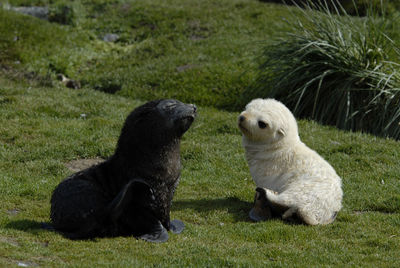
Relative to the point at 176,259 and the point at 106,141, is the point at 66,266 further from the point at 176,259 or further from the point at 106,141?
the point at 106,141

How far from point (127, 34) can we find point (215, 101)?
8.07 meters

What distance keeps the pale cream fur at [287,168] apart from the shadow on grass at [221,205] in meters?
0.49

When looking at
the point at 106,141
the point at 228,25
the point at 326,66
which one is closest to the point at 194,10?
the point at 228,25

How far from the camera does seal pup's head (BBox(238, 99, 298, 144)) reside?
7.44 m

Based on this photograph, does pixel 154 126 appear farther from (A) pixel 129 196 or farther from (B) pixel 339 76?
(B) pixel 339 76

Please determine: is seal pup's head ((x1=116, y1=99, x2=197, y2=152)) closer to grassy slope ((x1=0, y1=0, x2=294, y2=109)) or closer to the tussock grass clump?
the tussock grass clump

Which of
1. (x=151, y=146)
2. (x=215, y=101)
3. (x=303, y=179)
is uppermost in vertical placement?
(x=151, y=146)

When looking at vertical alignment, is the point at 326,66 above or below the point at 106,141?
above

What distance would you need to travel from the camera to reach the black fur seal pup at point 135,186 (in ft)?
20.4

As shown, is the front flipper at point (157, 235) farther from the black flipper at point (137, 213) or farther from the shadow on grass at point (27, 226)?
the shadow on grass at point (27, 226)

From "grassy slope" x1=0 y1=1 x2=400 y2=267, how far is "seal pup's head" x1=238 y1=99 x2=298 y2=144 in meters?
1.13

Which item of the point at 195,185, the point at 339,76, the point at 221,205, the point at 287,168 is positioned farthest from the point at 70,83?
the point at 287,168

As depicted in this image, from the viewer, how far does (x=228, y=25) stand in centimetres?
2130

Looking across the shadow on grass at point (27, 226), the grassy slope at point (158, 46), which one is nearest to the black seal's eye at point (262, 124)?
the shadow on grass at point (27, 226)
